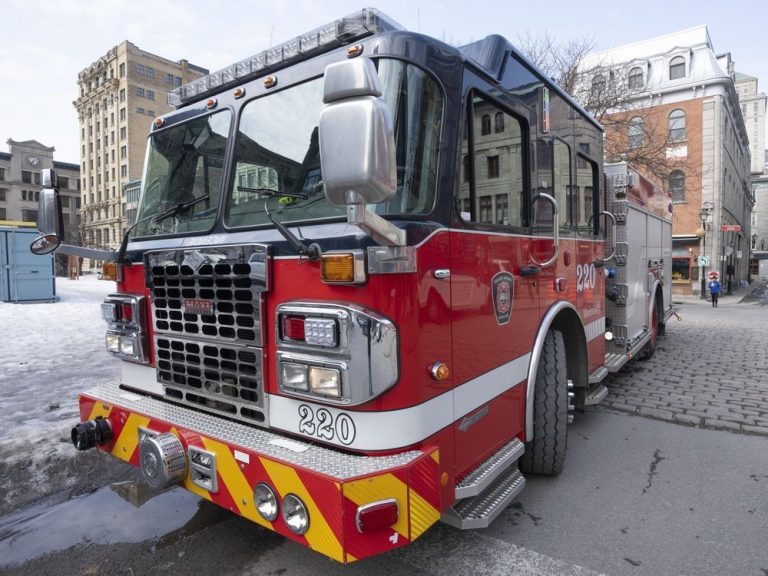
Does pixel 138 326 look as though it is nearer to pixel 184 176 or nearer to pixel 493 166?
pixel 184 176

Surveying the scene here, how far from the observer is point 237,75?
9.49 feet

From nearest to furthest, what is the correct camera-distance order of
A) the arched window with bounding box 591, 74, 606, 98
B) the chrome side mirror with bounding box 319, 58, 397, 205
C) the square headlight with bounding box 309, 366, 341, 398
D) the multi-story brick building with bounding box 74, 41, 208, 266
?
the chrome side mirror with bounding box 319, 58, 397, 205 < the square headlight with bounding box 309, 366, 341, 398 < the arched window with bounding box 591, 74, 606, 98 < the multi-story brick building with bounding box 74, 41, 208, 266

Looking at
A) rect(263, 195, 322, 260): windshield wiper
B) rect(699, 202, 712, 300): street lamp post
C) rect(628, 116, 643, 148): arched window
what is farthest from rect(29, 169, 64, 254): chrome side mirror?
rect(699, 202, 712, 300): street lamp post

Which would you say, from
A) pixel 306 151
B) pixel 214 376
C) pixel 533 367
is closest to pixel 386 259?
pixel 306 151

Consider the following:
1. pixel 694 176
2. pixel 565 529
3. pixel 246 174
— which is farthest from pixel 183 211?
pixel 694 176

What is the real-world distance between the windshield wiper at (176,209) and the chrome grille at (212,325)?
0.33m

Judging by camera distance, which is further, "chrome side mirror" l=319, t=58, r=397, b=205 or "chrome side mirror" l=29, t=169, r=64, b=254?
"chrome side mirror" l=29, t=169, r=64, b=254

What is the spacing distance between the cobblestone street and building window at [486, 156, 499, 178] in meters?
3.55

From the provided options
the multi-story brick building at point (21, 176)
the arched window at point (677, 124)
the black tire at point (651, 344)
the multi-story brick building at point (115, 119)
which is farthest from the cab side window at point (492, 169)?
the multi-story brick building at point (21, 176)

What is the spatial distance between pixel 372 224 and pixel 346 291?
0.39m

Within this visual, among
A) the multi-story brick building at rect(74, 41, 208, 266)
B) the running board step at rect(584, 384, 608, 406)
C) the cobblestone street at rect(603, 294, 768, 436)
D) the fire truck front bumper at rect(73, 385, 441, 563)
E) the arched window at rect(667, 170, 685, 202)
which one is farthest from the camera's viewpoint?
the multi-story brick building at rect(74, 41, 208, 266)

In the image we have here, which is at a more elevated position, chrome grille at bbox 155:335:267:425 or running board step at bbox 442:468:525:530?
chrome grille at bbox 155:335:267:425

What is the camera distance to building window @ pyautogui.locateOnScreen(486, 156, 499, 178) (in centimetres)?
269

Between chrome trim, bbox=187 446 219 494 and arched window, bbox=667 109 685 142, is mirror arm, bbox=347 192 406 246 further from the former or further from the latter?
arched window, bbox=667 109 685 142
